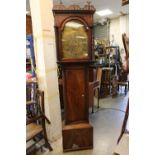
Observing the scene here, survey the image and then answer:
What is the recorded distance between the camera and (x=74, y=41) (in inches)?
85.0

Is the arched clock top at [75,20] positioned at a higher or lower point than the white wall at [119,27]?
lower

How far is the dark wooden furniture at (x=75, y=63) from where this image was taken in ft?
6.81

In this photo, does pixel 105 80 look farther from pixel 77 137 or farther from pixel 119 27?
pixel 77 137

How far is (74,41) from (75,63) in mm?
279

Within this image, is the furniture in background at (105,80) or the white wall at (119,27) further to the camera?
the white wall at (119,27)

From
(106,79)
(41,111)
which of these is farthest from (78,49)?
(106,79)

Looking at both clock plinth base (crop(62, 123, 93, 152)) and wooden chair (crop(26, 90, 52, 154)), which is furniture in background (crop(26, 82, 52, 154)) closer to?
wooden chair (crop(26, 90, 52, 154))

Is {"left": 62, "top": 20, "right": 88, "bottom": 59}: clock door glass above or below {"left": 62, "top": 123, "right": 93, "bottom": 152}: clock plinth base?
above

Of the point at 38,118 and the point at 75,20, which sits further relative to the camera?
the point at 38,118

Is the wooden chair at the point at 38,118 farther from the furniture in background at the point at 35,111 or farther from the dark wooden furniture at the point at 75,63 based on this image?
the dark wooden furniture at the point at 75,63

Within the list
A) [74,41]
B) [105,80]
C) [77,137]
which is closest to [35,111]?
[77,137]

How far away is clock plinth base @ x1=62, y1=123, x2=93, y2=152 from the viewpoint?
2.36 metres

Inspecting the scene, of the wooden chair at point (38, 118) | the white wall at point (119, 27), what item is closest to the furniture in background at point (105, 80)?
the white wall at point (119, 27)

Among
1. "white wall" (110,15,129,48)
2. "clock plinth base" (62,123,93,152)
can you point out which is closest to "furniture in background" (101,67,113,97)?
"white wall" (110,15,129,48)
